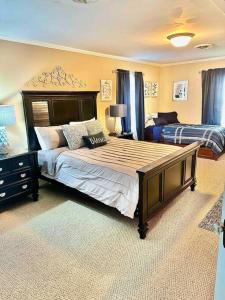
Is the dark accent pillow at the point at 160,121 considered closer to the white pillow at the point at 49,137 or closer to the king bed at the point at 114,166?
the king bed at the point at 114,166

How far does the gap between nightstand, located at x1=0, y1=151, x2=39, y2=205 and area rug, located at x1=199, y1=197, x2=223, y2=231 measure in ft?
7.68

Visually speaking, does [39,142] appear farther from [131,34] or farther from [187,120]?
[187,120]

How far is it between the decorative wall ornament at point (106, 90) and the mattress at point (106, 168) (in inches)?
65.1

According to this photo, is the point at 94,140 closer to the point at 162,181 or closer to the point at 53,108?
the point at 53,108

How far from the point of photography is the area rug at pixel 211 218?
2.51 m

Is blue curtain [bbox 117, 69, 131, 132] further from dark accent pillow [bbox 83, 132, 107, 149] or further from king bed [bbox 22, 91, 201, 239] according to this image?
dark accent pillow [bbox 83, 132, 107, 149]

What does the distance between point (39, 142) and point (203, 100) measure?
15.5ft

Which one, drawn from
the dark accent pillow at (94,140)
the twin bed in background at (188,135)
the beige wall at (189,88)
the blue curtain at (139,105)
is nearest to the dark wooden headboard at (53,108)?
the dark accent pillow at (94,140)

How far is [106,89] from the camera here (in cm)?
494

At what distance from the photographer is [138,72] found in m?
5.72

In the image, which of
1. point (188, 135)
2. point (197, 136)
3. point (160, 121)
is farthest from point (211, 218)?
point (160, 121)

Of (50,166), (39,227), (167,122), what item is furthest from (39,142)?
(167,122)

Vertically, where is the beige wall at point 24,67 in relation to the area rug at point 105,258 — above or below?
above

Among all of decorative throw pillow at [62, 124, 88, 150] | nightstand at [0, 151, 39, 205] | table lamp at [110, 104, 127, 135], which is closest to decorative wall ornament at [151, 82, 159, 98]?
table lamp at [110, 104, 127, 135]
